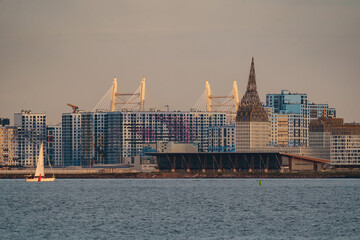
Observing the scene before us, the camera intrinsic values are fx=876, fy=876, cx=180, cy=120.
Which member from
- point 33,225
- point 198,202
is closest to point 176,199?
point 198,202

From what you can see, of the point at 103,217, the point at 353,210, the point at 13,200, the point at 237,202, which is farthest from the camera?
the point at 13,200

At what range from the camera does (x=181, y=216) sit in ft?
346

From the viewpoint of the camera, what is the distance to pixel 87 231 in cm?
8912

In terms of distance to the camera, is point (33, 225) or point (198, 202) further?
point (198, 202)

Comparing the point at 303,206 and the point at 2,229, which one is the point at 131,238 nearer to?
the point at 2,229

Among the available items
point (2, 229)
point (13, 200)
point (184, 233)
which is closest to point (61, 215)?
point (2, 229)

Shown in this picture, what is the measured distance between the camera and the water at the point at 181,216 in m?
87.4

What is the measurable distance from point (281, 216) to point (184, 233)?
22.0 metres

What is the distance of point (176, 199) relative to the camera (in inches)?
5453

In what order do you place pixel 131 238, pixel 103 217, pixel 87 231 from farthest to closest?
pixel 103 217 < pixel 87 231 < pixel 131 238

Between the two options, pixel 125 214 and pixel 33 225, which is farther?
pixel 125 214

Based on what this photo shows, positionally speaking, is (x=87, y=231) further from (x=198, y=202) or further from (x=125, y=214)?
(x=198, y=202)

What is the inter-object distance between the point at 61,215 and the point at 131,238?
26.6 m

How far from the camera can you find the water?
8738 cm
